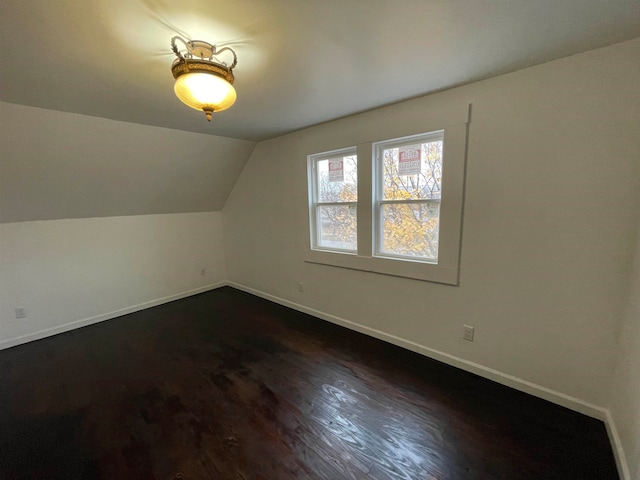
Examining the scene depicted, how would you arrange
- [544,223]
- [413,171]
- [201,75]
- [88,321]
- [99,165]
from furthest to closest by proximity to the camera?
[88,321] < [99,165] < [413,171] < [544,223] < [201,75]

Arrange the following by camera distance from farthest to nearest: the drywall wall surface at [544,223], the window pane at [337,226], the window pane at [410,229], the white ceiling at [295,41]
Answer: the window pane at [337,226], the window pane at [410,229], the drywall wall surface at [544,223], the white ceiling at [295,41]

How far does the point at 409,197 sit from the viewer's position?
2451 millimetres

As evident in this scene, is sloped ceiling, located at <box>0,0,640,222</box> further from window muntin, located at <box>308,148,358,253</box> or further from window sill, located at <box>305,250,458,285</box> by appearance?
window sill, located at <box>305,250,458,285</box>

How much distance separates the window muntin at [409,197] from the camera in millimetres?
2299

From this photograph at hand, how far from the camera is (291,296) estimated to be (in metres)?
3.65

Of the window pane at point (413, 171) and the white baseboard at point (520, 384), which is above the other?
the window pane at point (413, 171)

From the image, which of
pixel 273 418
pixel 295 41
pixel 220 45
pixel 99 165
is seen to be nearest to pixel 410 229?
pixel 295 41

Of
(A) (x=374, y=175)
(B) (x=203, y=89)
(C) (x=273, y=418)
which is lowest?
(C) (x=273, y=418)

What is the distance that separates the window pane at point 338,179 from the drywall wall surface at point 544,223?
41 cm

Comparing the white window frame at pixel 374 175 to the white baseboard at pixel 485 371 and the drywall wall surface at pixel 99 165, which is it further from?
the drywall wall surface at pixel 99 165

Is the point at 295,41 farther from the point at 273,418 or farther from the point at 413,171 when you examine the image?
the point at 273,418

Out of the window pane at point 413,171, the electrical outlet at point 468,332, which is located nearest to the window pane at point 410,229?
the window pane at point 413,171

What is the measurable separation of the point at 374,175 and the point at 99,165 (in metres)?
2.93

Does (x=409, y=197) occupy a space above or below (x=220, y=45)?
below
